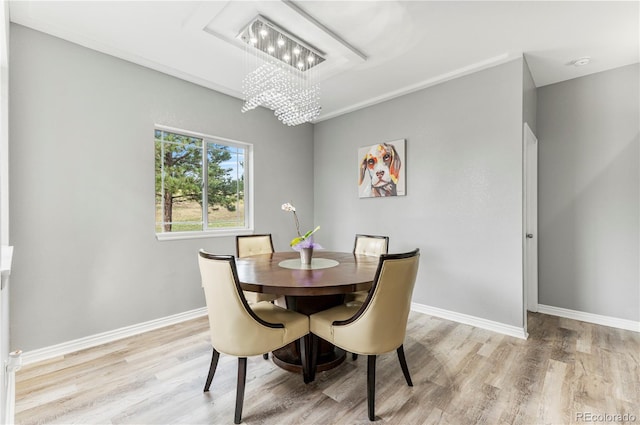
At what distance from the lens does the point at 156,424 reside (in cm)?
162

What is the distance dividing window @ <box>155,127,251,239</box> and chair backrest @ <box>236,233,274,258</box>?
1.79ft

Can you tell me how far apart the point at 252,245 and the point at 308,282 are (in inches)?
60.4

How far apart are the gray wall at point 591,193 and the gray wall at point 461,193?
95 cm

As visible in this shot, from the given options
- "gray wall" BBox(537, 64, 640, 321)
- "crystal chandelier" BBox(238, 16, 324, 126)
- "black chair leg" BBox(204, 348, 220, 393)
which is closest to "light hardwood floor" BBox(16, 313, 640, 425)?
"black chair leg" BBox(204, 348, 220, 393)

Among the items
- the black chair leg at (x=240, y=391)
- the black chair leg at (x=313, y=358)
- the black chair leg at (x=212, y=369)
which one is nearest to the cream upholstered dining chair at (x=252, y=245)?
the black chair leg at (x=212, y=369)

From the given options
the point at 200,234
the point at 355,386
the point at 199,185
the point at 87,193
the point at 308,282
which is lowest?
the point at 355,386

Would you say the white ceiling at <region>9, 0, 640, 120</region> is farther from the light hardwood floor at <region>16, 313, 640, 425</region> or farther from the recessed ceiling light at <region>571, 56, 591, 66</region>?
the light hardwood floor at <region>16, 313, 640, 425</region>

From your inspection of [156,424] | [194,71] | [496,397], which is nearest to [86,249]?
[156,424]

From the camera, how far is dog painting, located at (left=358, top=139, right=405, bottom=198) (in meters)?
3.59

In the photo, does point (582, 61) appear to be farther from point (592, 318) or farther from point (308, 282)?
point (308, 282)

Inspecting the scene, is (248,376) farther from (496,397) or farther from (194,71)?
(194,71)

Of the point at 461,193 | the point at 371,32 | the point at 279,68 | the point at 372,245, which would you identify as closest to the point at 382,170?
the point at 461,193

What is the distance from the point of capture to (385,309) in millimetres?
1634

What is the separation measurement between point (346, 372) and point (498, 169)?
92.4 inches
